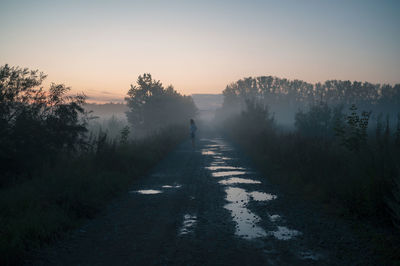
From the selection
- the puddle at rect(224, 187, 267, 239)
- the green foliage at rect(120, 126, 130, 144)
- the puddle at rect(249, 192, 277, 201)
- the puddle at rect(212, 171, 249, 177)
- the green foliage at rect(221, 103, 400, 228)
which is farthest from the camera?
the green foliage at rect(120, 126, 130, 144)

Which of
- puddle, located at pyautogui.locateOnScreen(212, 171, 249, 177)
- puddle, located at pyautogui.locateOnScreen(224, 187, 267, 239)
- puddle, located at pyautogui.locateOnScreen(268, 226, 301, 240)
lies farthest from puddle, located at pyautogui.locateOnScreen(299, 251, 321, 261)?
puddle, located at pyautogui.locateOnScreen(212, 171, 249, 177)

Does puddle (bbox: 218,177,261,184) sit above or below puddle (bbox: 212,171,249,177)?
above

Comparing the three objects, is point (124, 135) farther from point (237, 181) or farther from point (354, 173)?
point (354, 173)

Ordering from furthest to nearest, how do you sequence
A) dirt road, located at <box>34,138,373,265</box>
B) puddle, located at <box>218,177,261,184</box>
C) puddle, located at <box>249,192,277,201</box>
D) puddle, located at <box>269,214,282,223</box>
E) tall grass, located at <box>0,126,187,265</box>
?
puddle, located at <box>218,177,261,184</box>, puddle, located at <box>249,192,277,201</box>, puddle, located at <box>269,214,282,223</box>, tall grass, located at <box>0,126,187,265</box>, dirt road, located at <box>34,138,373,265</box>

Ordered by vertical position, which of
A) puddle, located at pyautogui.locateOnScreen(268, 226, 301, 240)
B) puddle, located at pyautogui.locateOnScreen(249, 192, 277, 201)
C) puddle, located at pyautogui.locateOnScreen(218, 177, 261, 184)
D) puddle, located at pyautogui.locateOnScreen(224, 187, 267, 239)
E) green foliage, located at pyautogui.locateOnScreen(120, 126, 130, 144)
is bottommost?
puddle, located at pyautogui.locateOnScreen(218, 177, 261, 184)

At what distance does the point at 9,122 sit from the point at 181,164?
26.4ft

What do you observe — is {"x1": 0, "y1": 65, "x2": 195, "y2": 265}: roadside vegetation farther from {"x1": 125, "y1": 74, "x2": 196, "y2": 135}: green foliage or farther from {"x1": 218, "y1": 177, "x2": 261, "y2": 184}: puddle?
{"x1": 125, "y1": 74, "x2": 196, "y2": 135}: green foliage

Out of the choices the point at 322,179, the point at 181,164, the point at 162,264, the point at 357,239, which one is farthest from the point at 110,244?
the point at 181,164

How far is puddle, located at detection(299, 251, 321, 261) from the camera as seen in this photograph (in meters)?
4.63

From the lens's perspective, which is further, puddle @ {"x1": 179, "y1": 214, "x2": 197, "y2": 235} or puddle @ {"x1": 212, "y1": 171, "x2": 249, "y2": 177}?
puddle @ {"x1": 212, "y1": 171, "x2": 249, "y2": 177}

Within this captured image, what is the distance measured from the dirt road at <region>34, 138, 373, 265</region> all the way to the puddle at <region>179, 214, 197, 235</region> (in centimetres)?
2

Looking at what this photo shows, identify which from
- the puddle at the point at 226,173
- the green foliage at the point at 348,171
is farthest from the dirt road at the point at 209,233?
the puddle at the point at 226,173

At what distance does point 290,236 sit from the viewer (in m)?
5.62

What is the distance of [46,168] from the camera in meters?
9.58
